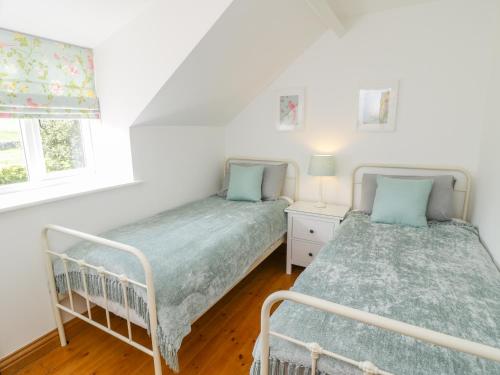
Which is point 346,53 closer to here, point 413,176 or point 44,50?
point 413,176

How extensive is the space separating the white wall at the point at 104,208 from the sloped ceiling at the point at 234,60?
226 mm

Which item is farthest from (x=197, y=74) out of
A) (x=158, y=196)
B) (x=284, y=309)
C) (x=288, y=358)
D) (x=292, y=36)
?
(x=288, y=358)

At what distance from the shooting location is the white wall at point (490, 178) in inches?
72.5

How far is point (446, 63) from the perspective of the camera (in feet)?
7.84

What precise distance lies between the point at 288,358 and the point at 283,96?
2513 millimetres

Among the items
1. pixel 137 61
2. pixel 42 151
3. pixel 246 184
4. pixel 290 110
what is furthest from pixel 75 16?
pixel 290 110

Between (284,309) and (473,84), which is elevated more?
(473,84)

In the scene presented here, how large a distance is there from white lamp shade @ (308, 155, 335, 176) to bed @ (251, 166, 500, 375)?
81 centimetres

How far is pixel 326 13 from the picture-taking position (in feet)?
7.00

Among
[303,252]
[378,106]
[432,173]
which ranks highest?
[378,106]

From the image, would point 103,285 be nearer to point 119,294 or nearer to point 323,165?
point 119,294

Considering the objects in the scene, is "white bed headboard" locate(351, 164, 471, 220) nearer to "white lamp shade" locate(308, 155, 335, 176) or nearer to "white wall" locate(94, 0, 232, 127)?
"white lamp shade" locate(308, 155, 335, 176)

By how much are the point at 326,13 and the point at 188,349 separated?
2.44 m

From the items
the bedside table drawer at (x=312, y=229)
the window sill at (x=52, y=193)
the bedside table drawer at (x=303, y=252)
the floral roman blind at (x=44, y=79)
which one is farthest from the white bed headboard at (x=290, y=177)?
the floral roman blind at (x=44, y=79)
